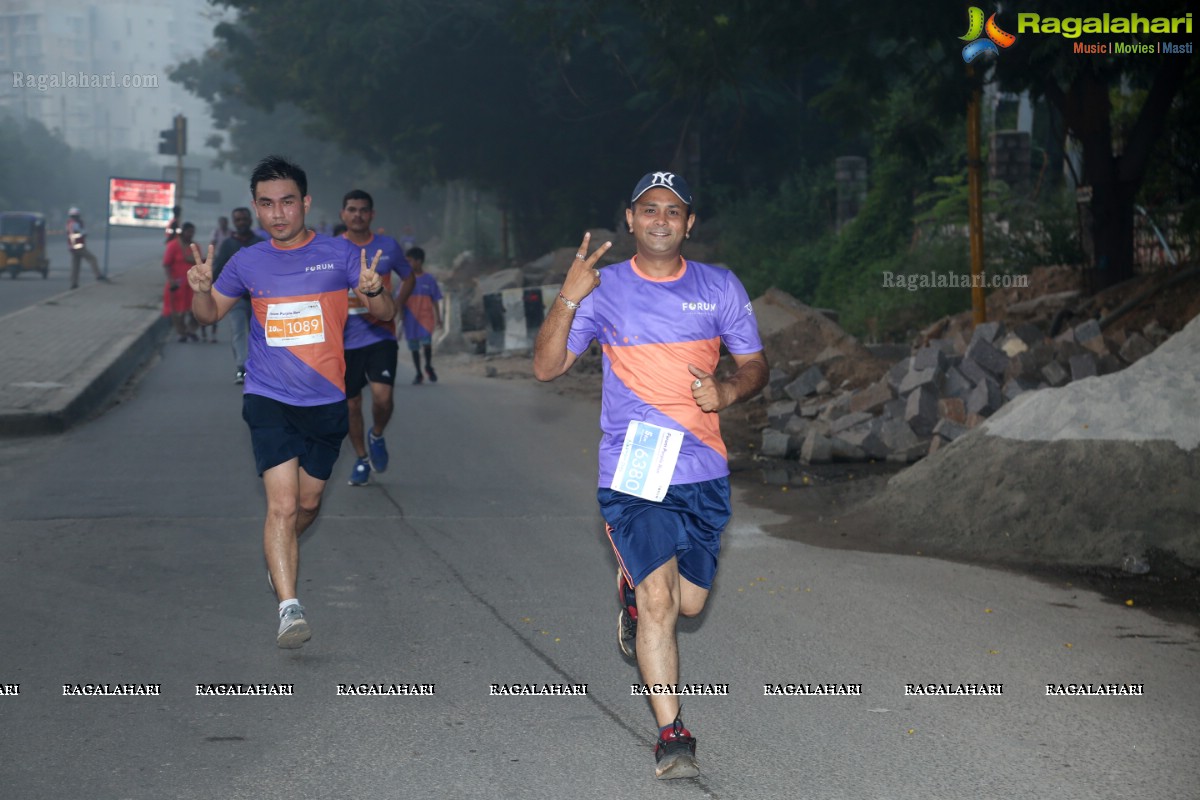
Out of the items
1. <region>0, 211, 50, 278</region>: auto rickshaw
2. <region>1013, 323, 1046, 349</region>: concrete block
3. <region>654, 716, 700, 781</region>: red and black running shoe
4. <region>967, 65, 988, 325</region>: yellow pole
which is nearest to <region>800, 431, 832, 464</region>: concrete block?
<region>1013, 323, 1046, 349</region>: concrete block

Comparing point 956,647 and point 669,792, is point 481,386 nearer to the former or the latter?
point 956,647

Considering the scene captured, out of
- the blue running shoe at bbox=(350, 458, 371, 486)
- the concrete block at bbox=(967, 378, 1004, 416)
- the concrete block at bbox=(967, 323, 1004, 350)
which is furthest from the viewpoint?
the concrete block at bbox=(967, 323, 1004, 350)

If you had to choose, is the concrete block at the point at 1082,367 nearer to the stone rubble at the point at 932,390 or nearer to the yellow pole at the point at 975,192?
the stone rubble at the point at 932,390

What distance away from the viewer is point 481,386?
1833 centimetres

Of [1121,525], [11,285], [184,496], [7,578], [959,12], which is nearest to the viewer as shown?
[7,578]

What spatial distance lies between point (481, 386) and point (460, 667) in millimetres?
12827

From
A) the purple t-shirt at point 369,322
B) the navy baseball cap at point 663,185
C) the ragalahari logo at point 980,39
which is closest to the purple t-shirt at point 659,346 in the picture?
the navy baseball cap at point 663,185

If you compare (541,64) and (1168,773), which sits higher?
(541,64)

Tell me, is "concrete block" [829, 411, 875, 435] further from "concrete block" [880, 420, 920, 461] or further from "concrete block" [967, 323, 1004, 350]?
"concrete block" [967, 323, 1004, 350]

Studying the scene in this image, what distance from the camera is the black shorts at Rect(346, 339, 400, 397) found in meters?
9.60

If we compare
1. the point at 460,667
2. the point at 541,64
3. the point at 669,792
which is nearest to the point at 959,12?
the point at 460,667

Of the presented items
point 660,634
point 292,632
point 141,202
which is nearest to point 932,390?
point 292,632

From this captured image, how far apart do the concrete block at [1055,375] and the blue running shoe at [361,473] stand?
5.81 metres

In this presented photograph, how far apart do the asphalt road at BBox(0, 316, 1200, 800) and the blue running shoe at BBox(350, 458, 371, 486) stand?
0.36 m
